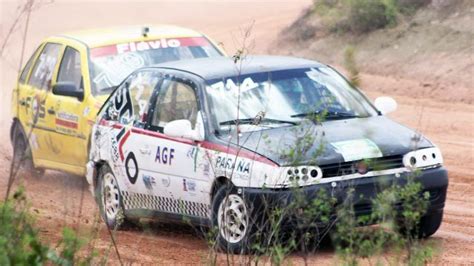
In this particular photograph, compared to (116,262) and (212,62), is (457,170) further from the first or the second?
(116,262)

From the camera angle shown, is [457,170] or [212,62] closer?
[212,62]

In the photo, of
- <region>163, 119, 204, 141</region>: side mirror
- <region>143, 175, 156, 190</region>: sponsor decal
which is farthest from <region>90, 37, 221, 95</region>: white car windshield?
<region>163, 119, 204, 141</region>: side mirror

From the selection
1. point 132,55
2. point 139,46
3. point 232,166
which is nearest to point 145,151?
point 232,166

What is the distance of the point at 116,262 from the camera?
9680 millimetres

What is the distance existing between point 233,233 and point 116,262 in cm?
87

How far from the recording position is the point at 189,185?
10672 mm

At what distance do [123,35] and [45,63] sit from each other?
105 centimetres

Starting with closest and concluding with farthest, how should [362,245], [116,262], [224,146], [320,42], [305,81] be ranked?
[362,245] < [116,262] < [224,146] < [305,81] < [320,42]

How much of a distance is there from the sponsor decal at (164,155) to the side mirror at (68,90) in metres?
2.66

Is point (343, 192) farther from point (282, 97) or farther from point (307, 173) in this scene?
point (282, 97)

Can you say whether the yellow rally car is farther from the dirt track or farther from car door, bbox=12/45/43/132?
the dirt track

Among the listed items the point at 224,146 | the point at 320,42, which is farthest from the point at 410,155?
the point at 320,42

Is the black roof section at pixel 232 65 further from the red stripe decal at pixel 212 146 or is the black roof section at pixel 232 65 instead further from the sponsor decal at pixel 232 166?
the sponsor decal at pixel 232 166

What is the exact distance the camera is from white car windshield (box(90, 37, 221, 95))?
46.1ft
